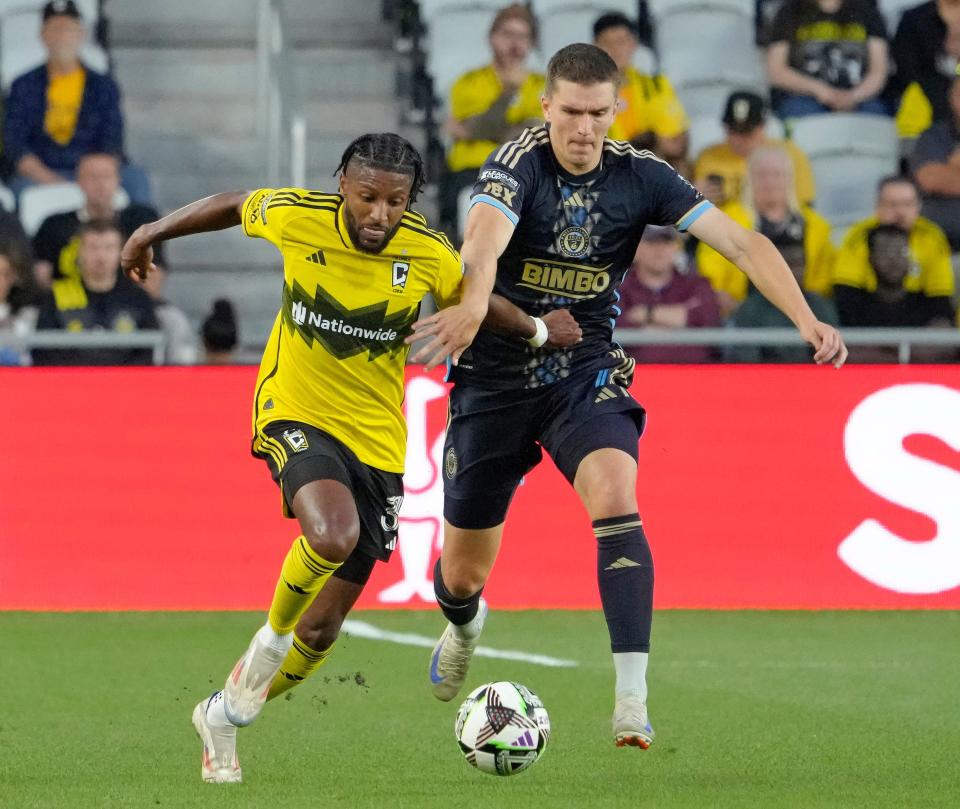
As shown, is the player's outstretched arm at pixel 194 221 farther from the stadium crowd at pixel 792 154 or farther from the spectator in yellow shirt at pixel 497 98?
the spectator in yellow shirt at pixel 497 98

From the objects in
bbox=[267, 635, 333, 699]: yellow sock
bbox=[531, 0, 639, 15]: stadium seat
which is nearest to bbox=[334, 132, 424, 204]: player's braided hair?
bbox=[267, 635, 333, 699]: yellow sock

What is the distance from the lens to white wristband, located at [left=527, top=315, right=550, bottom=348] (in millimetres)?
6233

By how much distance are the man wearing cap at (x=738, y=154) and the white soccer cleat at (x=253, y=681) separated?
8.04 metres

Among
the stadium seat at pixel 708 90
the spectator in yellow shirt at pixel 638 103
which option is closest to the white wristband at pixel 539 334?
the spectator in yellow shirt at pixel 638 103

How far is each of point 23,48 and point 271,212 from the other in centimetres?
981

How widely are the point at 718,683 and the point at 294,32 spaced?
9798 millimetres

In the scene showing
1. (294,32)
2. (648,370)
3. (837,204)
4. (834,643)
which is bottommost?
(834,643)

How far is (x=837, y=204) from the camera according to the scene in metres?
14.5

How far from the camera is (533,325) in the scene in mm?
6191

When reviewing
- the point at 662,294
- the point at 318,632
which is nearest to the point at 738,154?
the point at 662,294

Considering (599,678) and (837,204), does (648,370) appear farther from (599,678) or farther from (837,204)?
(837,204)

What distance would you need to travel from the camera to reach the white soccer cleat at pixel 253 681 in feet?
18.9

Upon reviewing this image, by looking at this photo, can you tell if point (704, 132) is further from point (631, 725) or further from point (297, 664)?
point (631, 725)

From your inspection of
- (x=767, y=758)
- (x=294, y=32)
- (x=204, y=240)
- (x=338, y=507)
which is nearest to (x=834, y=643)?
(x=767, y=758)
